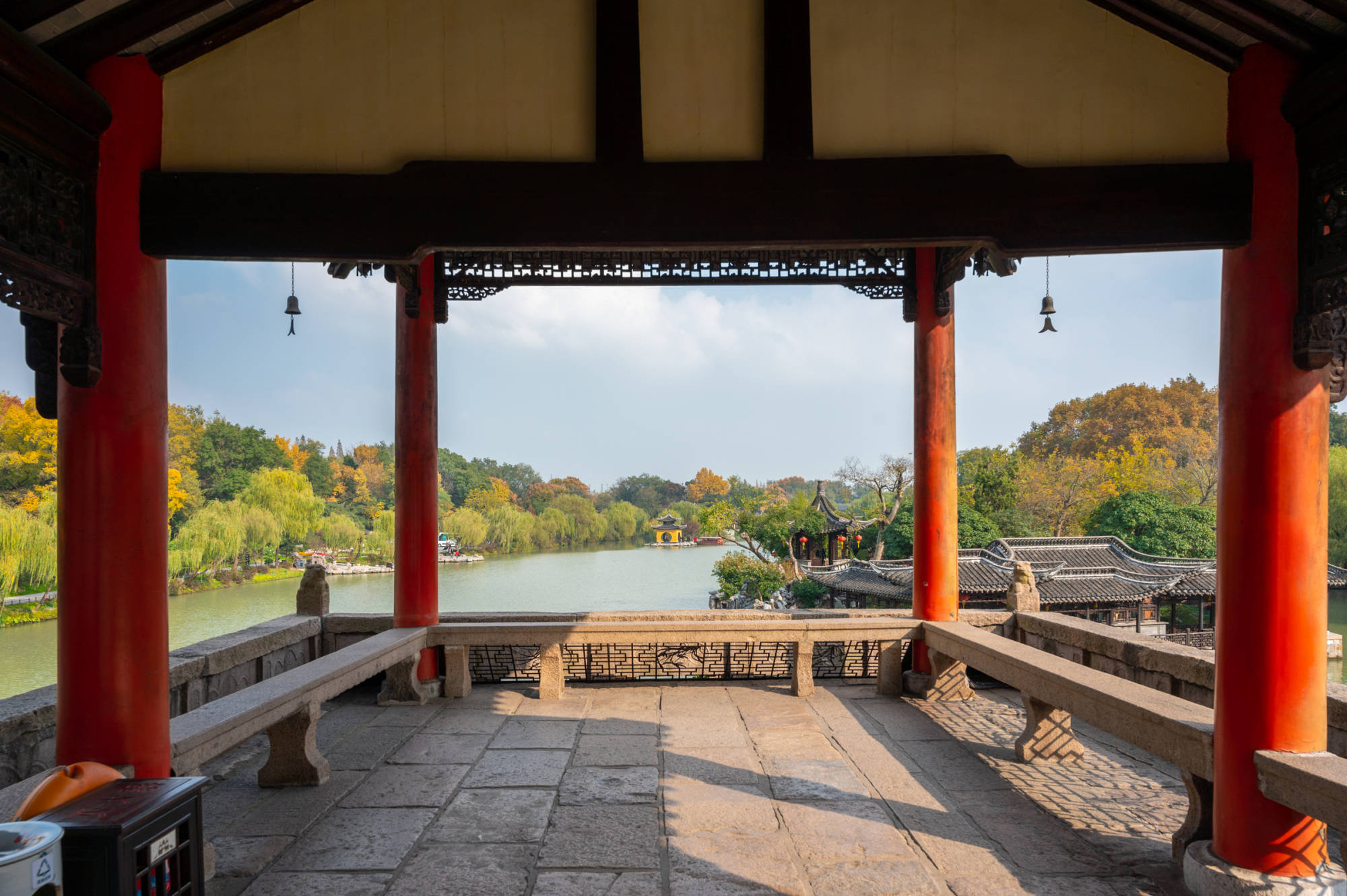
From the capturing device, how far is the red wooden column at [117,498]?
296 centimetres

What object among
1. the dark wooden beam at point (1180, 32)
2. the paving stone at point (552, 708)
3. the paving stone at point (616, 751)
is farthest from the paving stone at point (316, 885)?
the dark wooden beam at point (1180, 32)

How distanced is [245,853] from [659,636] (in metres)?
3.33

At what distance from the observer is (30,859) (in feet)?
6.53

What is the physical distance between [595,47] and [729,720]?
4438 mm

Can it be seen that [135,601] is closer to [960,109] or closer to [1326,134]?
[960,109]

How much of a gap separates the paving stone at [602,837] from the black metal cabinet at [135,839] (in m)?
1.42

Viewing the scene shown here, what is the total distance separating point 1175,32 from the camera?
3.08 metres

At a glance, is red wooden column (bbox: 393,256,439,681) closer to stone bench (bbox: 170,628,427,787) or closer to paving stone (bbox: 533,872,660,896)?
stone bench (bbox: 170,628,427,787)

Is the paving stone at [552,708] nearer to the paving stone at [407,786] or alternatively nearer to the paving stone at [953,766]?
the paving stone at [407,786]

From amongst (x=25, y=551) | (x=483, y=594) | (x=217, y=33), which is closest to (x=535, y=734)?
(x=217, y=33)

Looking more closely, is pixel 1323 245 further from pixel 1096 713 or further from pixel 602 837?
pixel 602 837

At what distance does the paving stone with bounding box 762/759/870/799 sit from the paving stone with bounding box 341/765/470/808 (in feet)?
5.87

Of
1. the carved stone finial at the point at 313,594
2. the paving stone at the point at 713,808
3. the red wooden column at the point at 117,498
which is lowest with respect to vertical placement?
the paving stone at the point at 713,808

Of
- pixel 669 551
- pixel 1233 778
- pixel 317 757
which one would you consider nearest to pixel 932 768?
pixel 1233 778
